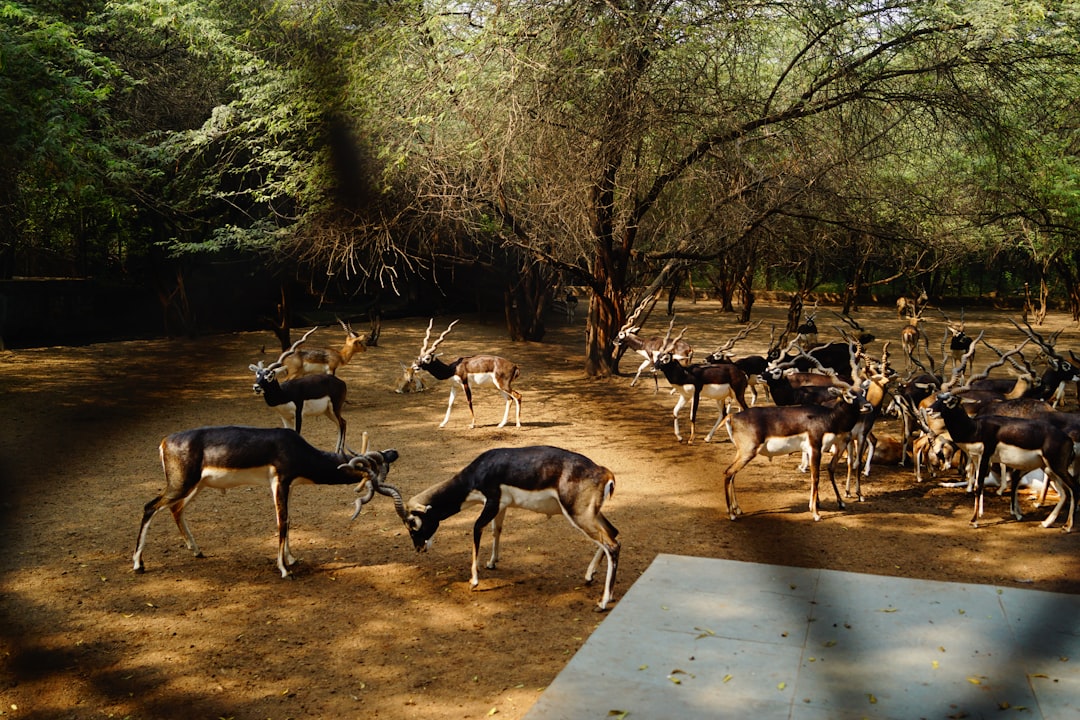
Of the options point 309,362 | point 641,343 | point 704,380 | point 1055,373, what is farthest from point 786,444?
point 309,362

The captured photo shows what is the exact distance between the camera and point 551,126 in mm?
13820

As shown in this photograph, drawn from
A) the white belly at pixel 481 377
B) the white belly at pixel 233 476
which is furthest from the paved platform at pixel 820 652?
the white belly at pixel 481 377

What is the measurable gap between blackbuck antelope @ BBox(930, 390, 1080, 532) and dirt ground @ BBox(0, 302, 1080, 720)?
1.55 ft

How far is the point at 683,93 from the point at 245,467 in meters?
8.84

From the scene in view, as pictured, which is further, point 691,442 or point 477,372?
point 477,372

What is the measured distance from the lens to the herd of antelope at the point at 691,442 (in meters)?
7.71

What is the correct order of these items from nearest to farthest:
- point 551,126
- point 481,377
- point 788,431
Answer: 1. point 788,431
2. point 551,126
3. point 481,377

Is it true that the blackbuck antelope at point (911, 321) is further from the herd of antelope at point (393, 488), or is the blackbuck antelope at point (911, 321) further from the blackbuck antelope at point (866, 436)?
the herd of antelope at point (393, 488)

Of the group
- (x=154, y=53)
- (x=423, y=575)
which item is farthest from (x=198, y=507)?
(x=154, y=53)

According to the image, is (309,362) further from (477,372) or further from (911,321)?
(911,321)

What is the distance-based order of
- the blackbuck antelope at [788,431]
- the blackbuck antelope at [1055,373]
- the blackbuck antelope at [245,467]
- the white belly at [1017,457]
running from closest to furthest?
the blackbuck antelope at [245,467]
the white belly at [1017,457]
the blackbuck antelope at [788,431]
the blackbuck antelope at [1055,373]

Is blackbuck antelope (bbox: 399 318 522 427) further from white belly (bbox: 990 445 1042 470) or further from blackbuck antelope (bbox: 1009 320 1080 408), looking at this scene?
blackbuck antelope (bbox: 1009 320 1080 408)

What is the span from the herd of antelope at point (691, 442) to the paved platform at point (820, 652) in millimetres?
921

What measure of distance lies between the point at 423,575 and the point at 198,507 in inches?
132
